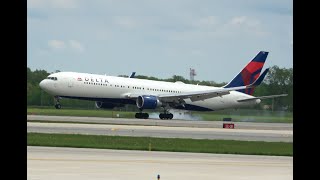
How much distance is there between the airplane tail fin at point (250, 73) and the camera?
282 ft

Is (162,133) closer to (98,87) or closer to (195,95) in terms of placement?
(98,87)

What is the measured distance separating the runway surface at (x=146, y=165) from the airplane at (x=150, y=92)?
1724 inches

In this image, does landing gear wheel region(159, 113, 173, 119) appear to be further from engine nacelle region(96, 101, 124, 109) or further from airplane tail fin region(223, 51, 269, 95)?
airplane tail fin region(223, 51, 269, 95)

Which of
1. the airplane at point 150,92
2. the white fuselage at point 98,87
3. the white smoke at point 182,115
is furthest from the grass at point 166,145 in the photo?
the white smoke at point 182,115

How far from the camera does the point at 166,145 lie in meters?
34.2

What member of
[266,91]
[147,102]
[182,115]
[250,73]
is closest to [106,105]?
[147,102]

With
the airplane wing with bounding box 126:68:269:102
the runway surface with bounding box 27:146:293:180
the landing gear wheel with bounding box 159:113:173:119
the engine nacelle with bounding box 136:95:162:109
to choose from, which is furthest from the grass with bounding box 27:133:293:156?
the landing gear wheel with bounding box 159:113:173:119

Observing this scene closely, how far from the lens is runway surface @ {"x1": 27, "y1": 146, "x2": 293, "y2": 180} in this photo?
62.3 feet

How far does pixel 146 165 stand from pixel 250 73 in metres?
65.7

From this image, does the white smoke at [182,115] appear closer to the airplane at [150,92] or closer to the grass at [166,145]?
the airplane at [150,92]
